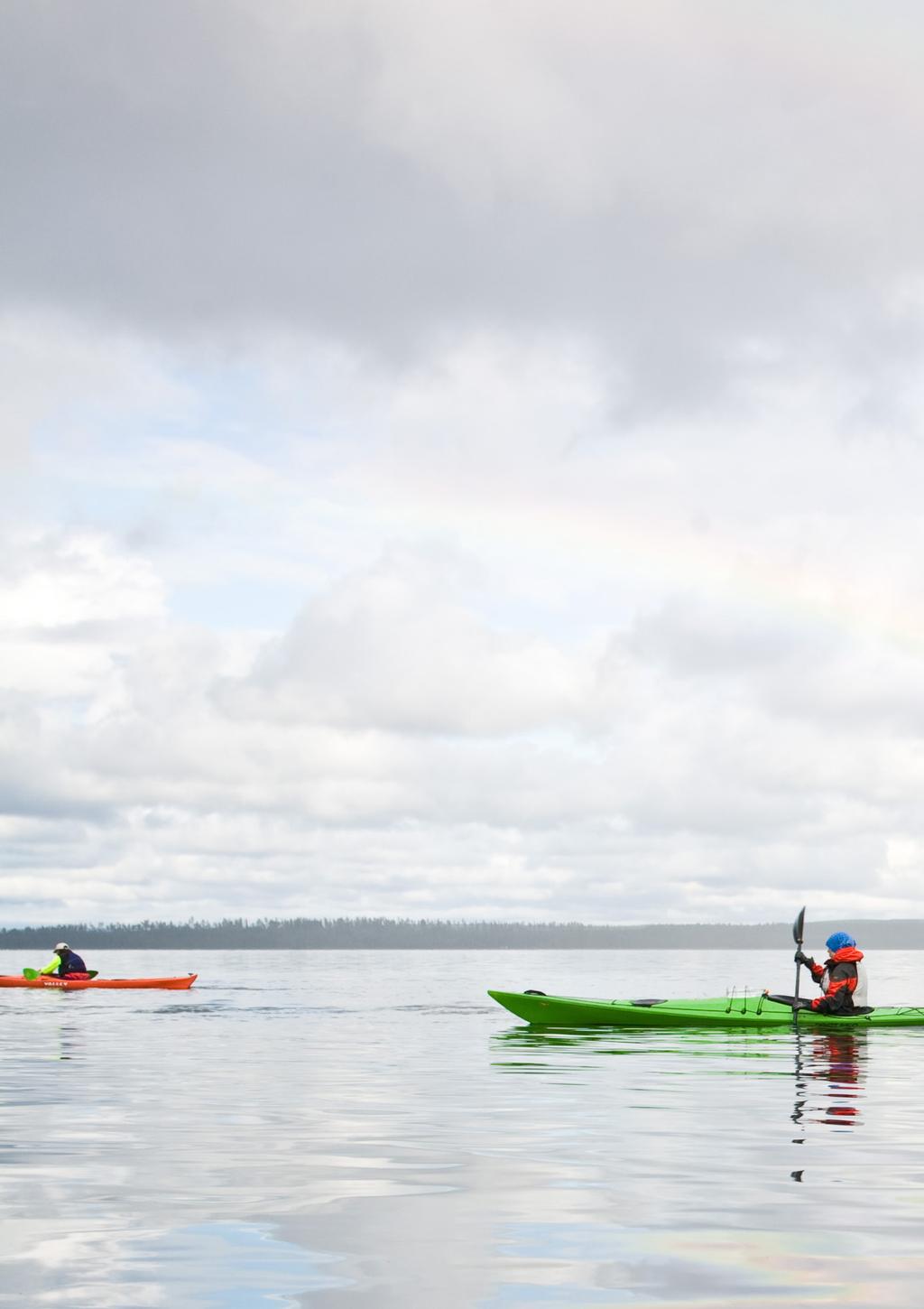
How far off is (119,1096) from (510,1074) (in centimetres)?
716

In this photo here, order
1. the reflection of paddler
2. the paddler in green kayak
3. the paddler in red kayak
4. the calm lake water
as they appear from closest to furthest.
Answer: the calm lake water, the reflection of paddler, the paddler in green kayak, the paddler in red kayak

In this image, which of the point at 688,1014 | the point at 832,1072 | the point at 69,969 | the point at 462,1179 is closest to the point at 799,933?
the point at 688,1014

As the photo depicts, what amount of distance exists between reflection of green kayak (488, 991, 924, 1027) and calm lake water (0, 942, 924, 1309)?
4.09 meters

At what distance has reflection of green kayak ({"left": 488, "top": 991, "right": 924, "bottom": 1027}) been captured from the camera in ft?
113

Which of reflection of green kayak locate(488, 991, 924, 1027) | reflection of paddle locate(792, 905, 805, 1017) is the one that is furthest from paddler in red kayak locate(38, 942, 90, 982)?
reflection of paddle locate(792, 905, 805, 1017)

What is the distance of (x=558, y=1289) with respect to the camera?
895 centimetres

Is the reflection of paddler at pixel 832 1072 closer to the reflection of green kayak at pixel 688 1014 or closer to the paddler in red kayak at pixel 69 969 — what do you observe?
the reflection of green kayak at pixel 688 1014

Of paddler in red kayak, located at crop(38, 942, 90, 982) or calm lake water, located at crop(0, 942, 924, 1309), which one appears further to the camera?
paddler in red kayak, located at crop(38, 942, 90, 982)

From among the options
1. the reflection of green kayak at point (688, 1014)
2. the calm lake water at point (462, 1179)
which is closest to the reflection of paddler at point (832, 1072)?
the calm lake water at point (462, 1179)

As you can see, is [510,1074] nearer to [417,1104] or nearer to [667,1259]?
[417,1104]

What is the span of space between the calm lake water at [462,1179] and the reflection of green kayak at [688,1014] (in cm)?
409

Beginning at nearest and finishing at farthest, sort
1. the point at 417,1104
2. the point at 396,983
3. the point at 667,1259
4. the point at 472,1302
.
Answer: the point at 472,1302, the point at 667,1259, the point at 417,1104, the point at 396,983

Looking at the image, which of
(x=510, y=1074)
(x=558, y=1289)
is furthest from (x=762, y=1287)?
(x=510, y=1074)

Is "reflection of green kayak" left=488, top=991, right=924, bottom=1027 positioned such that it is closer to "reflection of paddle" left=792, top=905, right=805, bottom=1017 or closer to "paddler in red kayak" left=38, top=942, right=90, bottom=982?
"reflection of paddle" left=792, top=905, right=805, bottom=1017
